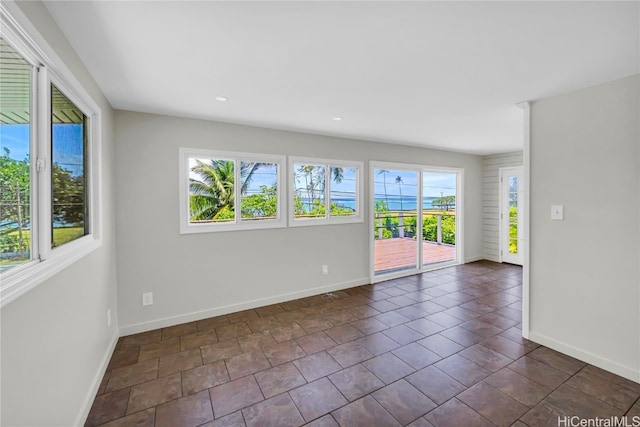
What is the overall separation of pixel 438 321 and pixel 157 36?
3528mm

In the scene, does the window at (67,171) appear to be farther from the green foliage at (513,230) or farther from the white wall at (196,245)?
the green foliage at (513,230)

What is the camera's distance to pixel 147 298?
10.1ft

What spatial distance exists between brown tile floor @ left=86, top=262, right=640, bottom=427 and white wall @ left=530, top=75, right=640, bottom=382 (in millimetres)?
277

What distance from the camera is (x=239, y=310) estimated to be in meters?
3.54

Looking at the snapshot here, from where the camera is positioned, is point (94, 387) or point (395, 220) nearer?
point (94, 387)

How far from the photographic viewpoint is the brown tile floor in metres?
1.86

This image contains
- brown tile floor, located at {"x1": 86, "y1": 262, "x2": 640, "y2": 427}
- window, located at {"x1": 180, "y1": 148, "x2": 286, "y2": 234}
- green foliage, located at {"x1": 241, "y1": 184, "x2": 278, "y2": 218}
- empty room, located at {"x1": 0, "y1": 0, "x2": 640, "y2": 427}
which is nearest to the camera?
empty room, located at {"x1": 0, "y1": 0, "x2": 640, "y2": 427}

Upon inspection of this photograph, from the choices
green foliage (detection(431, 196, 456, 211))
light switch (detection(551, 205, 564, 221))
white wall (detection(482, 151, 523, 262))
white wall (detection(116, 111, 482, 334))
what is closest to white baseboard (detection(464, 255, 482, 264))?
white wall (detection(482, 151, 523, 262))

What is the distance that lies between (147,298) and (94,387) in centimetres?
112

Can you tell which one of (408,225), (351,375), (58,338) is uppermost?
(408,225)

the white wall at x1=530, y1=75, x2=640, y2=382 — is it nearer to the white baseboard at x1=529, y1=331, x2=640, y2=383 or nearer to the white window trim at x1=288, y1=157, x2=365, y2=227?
the white baseboard at x1=529, y1=331, x2=640, y2=383

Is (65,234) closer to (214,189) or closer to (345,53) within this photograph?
(214,189)

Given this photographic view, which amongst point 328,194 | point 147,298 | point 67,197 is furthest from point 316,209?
point 67,197

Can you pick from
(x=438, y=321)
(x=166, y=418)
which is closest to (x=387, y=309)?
(x=438, y=321)
